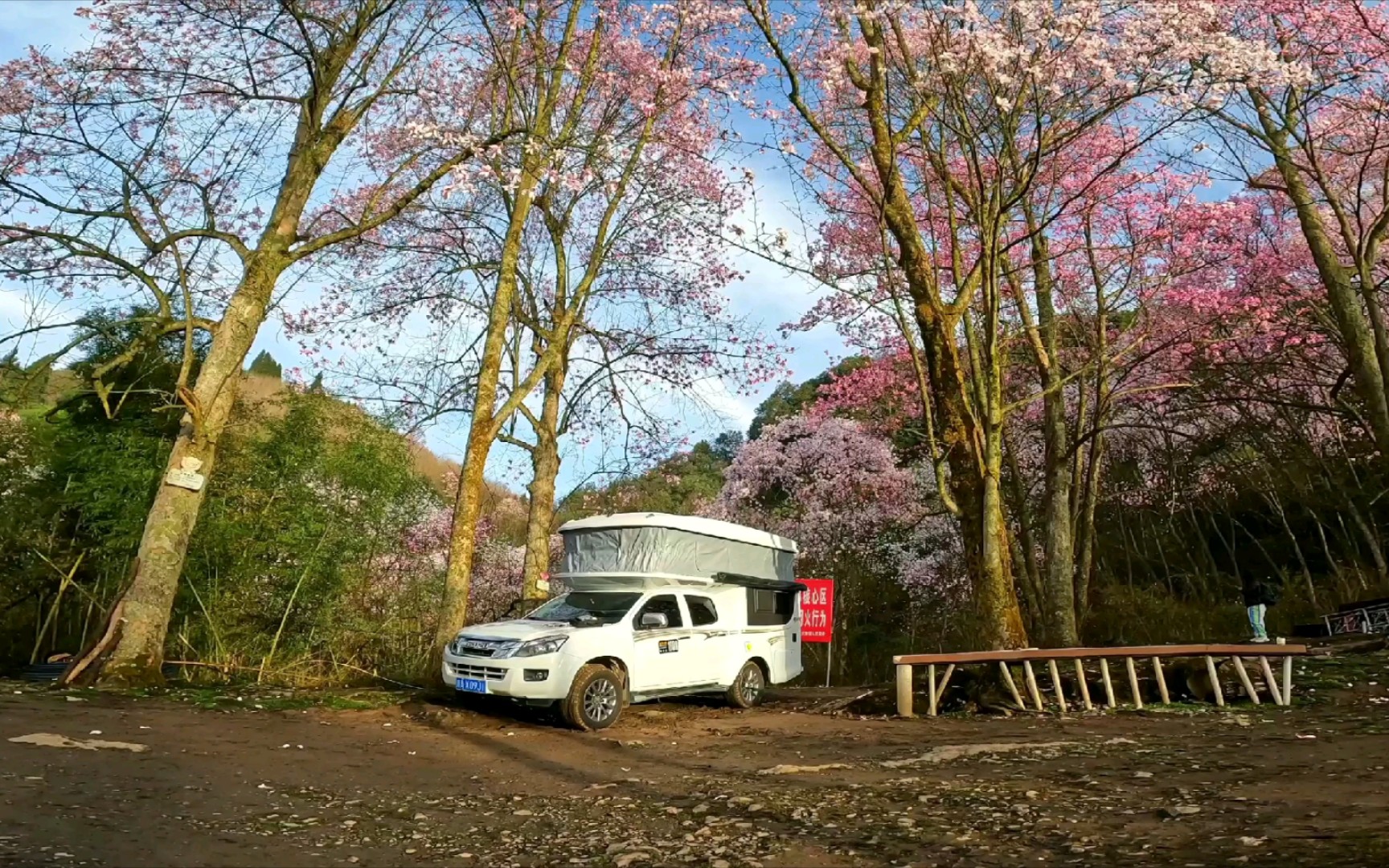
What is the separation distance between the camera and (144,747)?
7730 millimetres

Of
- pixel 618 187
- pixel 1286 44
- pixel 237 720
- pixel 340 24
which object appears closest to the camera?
pixel 237 720

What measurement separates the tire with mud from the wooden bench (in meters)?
2.23

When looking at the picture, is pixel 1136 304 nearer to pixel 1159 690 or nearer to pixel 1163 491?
pixel 1159 690

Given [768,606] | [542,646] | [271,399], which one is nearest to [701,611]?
[768,606]

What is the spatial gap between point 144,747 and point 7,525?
11.4 meters

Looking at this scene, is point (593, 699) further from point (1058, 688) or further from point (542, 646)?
point (1058, 688)

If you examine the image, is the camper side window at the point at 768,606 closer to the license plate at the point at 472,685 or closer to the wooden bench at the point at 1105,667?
the wooden bench at the point at 1105,667

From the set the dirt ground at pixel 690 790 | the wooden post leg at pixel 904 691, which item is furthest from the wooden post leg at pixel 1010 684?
the wooden post leg at pixel 904 691

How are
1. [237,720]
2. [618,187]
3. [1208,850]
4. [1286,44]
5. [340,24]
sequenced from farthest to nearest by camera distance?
[618,187] → [1286,44] → [340,24] → [237,720] → [1208,850]

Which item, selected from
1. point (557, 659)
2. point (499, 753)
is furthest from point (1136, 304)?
point (499, 753)

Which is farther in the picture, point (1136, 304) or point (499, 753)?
point (1136, 304)

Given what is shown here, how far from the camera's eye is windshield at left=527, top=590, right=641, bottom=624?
11391 mm

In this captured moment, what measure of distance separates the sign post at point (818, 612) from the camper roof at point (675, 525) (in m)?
2.90

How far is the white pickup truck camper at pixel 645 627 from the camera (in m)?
10.4
